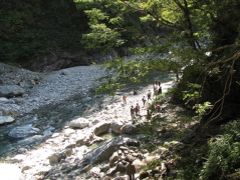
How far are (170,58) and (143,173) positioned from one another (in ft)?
6.90

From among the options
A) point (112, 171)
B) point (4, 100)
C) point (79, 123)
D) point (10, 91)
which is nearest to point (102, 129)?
point (79, 123)

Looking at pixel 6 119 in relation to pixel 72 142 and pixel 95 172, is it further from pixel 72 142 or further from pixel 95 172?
pixel 95 172

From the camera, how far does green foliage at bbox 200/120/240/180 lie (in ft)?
16.5

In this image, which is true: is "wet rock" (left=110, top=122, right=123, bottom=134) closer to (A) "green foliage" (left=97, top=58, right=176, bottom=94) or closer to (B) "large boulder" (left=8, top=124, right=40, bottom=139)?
(A) "green foliage" (left=97, top=58, right=176, bottom=94)

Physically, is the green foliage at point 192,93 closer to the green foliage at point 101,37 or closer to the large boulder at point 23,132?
the green foliage at point 101,37

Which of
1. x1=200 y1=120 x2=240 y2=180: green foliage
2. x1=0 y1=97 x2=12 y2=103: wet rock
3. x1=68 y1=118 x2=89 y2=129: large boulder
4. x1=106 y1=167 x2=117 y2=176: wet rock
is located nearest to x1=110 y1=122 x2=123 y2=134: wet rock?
x1=68 y1=118 x2=89 y2=129: large boulder

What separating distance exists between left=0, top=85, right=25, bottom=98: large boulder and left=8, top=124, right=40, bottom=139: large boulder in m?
3.52

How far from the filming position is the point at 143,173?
6.35 meters

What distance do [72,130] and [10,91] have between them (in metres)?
4.91

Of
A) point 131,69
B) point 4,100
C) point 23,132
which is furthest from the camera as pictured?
point 4,100

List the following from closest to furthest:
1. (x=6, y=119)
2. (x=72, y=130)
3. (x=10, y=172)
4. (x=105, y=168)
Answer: (x=105, y=168) → (x=10, y=172) → (x=72, y=130) → (x=6, y=119)

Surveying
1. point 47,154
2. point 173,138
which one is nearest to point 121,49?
point 47,154

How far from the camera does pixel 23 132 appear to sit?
10680 mm

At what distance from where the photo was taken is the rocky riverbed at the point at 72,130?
299 inches
